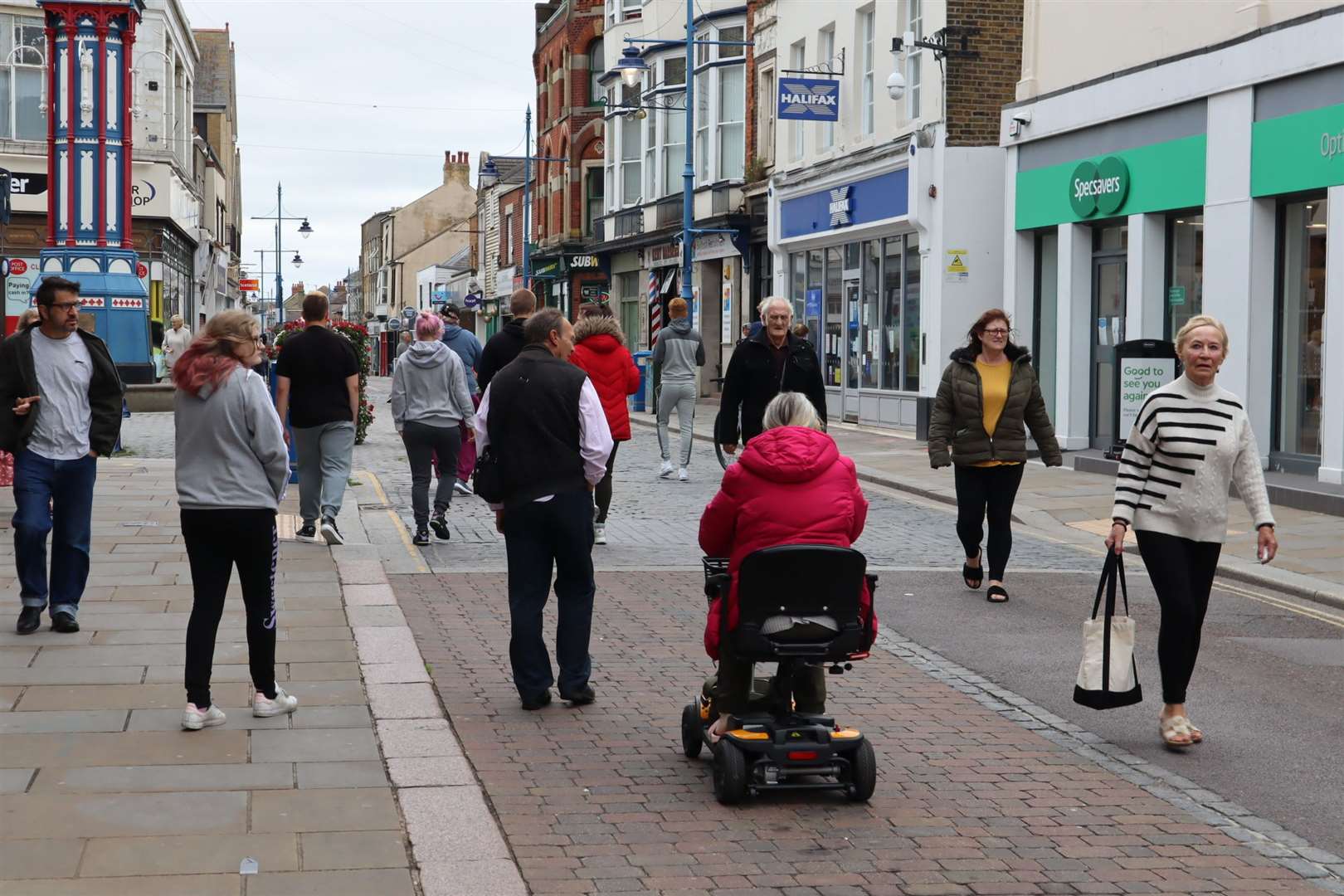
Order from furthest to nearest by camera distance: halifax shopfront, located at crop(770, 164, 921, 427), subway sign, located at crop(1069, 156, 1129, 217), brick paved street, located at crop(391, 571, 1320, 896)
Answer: halifax shopfront, located at crop(770, 164, 921, 427), subway sign, located at crop(1069, 156, 1129, 217), brick paved street, located at crop(391, 571, 1320, 896)

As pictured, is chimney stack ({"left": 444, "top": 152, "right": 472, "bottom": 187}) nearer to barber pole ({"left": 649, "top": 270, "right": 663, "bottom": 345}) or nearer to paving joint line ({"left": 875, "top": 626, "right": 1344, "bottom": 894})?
barber pole ({"left": 649, "top": 270, "right": 663, "bottom": 345})

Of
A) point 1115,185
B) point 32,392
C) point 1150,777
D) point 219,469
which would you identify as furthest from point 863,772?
point 1115,185

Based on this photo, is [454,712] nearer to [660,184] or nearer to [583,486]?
[583,486]

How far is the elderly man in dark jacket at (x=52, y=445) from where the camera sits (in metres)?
8.00

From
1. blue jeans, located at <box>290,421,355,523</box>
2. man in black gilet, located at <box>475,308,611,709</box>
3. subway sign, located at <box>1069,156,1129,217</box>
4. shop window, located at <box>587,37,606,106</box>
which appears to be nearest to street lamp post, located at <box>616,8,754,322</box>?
subway sign, located at <box>1069,156,1129,217</box>

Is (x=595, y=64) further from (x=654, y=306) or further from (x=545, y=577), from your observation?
(x=545, y=577)

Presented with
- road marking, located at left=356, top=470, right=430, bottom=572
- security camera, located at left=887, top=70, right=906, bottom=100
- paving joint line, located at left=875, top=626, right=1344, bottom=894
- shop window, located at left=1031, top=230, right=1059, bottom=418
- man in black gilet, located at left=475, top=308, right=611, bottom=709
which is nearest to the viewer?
paving joint line, located at left=875, top=626, right=1344, bottom=894

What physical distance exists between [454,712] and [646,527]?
684 centimetres

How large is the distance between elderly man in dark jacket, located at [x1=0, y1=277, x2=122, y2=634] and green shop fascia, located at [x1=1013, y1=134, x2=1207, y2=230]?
13.0 m

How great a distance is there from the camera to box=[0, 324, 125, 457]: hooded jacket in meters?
7.96

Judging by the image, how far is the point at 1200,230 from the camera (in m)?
17.9

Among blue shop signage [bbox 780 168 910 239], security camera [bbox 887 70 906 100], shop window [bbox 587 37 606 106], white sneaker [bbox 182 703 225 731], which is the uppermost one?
shop window [bbox 587 37 606 106]

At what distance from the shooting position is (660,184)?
39875 millimetres

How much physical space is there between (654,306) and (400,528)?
2763cm
